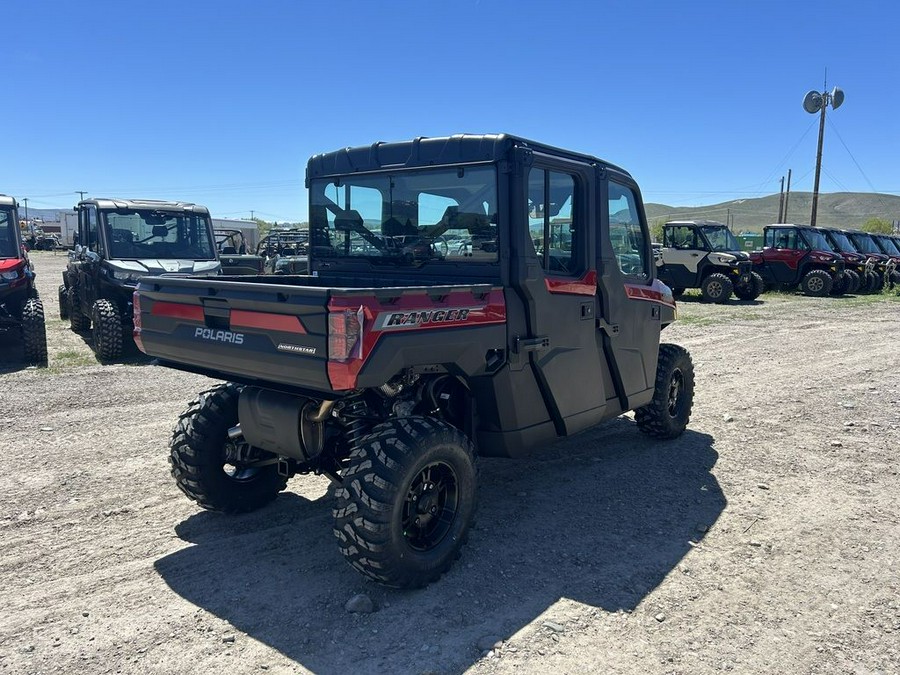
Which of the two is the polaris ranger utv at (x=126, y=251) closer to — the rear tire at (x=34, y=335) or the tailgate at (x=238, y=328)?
the rear tire at (x=34, y=335)

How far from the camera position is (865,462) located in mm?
5656

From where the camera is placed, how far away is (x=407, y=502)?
3.55 m

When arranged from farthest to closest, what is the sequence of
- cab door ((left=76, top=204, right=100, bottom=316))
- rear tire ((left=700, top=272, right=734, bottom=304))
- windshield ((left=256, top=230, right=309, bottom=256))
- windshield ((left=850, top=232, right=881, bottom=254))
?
windshield ((left=850, top=232, right=881, bottom=254))
windshield ((left=256, top=230, right=309, bottom=256))
rear tire ((left=700, top=272, right=734, bottom=304))
cab door ((left=76, top=204, right=100, bottom=316))

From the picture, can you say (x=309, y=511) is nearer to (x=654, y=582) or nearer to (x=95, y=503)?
(x=95, y=503)

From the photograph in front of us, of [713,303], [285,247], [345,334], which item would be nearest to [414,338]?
[345,334]

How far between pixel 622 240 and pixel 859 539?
8.13 feet

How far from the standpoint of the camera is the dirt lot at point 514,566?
302cm

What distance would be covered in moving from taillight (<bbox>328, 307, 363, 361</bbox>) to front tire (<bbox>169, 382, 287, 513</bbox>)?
4.97 ft

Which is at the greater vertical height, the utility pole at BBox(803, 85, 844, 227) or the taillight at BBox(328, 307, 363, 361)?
the utility pole at BBox(803, 85, 844, 227)

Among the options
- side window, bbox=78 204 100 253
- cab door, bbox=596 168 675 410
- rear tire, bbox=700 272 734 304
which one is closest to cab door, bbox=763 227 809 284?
rear tire, bbox=700 272 734 304

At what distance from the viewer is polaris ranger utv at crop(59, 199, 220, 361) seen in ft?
32.0

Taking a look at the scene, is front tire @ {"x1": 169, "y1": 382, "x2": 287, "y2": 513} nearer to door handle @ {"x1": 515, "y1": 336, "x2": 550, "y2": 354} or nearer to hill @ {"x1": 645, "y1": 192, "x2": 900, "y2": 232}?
door handle @ {"x1": 515, "y1": 336, "x2": 550, "y2": 354}

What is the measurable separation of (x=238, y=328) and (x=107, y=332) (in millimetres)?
6826

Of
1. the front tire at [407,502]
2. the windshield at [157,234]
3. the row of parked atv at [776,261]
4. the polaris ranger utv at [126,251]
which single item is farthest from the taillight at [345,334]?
the row of parked atv at [776,261]
